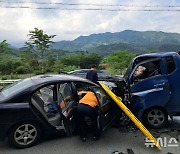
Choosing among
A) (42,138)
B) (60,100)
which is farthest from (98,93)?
(42,138)

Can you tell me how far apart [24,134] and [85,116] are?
116 cm

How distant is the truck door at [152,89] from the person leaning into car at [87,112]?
1.28 meters

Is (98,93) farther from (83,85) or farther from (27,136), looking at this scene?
(27,136)

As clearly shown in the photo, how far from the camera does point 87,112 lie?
4.47 meters

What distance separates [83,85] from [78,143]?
119cm

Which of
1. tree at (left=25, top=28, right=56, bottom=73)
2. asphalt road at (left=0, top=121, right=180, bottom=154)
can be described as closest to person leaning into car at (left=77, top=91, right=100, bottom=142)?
asphalt road at (left=0, top=121, right=180, bottom=154)

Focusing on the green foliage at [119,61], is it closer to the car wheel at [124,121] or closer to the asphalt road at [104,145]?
the car wheel at [124,121]

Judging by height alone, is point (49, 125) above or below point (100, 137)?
above

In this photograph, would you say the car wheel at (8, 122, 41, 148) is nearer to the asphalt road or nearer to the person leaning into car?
the asphalt road

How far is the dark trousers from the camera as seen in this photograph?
448 centimetres

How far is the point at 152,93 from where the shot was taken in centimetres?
533

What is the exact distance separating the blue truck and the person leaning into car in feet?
3.45

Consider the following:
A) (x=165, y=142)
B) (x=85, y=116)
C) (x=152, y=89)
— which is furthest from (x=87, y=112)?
(x=152, y=89)

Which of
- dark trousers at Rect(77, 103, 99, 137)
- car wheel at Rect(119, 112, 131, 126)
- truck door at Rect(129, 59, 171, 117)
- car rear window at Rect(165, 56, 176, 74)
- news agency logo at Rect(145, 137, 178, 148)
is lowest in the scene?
news agency logo at Rect(145, 137, 178, 148)
